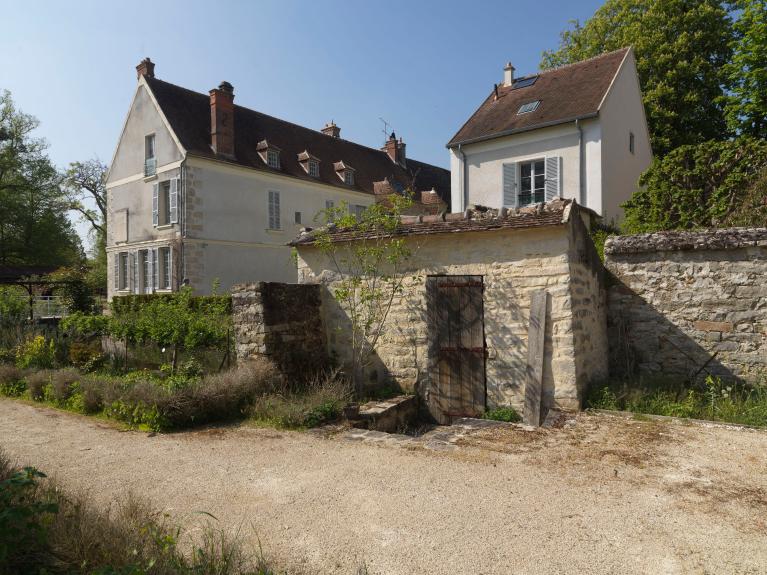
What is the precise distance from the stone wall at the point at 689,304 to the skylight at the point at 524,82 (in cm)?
1104

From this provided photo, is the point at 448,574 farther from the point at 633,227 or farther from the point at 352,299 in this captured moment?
the point at 633,227

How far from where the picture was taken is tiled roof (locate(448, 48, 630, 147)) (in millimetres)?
14141

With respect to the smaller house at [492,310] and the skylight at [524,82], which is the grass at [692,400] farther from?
the skylight at [524,82]

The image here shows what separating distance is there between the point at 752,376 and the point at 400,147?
1002 inches

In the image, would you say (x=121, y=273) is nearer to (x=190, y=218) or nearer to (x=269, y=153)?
(x=190, y=218)

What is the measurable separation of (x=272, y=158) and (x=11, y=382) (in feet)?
47.2

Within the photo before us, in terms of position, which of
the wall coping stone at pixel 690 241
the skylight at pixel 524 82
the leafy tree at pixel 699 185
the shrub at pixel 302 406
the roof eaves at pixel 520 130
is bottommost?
the shrub at pixel 302 406

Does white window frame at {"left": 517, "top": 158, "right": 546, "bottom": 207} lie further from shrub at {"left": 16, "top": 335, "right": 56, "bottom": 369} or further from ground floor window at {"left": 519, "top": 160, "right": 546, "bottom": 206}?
shrub at {"left": 16, "top": 335, "right": 56, "bottom": 369}

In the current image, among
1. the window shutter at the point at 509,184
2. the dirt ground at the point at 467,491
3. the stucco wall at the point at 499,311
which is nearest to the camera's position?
the dirt ground at the point at 467,491

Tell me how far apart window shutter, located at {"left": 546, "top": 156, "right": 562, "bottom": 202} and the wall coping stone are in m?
6.82

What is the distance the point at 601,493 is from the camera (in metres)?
4.10

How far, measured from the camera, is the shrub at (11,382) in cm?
887

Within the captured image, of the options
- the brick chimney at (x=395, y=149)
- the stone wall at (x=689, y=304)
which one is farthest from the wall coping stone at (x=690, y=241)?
the brick chimney at (x=395, y=149)

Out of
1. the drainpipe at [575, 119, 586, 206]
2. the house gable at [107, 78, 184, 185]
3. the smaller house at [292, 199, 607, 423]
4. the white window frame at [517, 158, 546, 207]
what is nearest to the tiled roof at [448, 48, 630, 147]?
the drainpipe at [575, 119, 586, 206]
